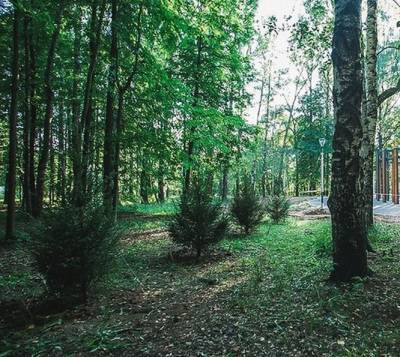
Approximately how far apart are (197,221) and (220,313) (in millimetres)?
3715

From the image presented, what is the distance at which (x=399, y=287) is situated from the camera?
16.4 feet

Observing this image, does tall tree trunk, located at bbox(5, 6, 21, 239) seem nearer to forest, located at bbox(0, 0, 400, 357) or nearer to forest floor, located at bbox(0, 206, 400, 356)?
forest, located at bbox(0, 0, 400, 357)

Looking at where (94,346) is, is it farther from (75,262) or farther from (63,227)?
(63,227)

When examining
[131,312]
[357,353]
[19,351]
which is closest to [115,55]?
[131,312]

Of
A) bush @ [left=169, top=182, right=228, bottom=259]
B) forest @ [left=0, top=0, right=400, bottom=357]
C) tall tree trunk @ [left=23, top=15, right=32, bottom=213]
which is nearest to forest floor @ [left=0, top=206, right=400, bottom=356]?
forest @ [left=0, top=0, right=400, bottom=357]

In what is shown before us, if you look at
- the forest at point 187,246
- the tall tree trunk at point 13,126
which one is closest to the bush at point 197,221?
the forest at point 187,246

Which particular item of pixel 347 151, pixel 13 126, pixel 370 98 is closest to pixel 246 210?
pixel 370 98

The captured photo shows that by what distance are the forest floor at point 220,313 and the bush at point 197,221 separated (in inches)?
32.9

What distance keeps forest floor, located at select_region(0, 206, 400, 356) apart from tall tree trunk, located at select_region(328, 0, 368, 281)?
39 cm

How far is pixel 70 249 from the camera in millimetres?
5176

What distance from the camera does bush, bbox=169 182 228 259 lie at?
330 inches

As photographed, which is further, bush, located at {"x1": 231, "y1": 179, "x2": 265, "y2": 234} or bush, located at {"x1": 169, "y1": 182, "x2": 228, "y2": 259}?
bush, located at {"x1": 231, "y1": 179, "x2": 265, "y2": 234}

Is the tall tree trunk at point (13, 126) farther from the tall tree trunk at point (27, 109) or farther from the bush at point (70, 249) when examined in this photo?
the bush at point (70, 249)

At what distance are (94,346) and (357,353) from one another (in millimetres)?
2735
